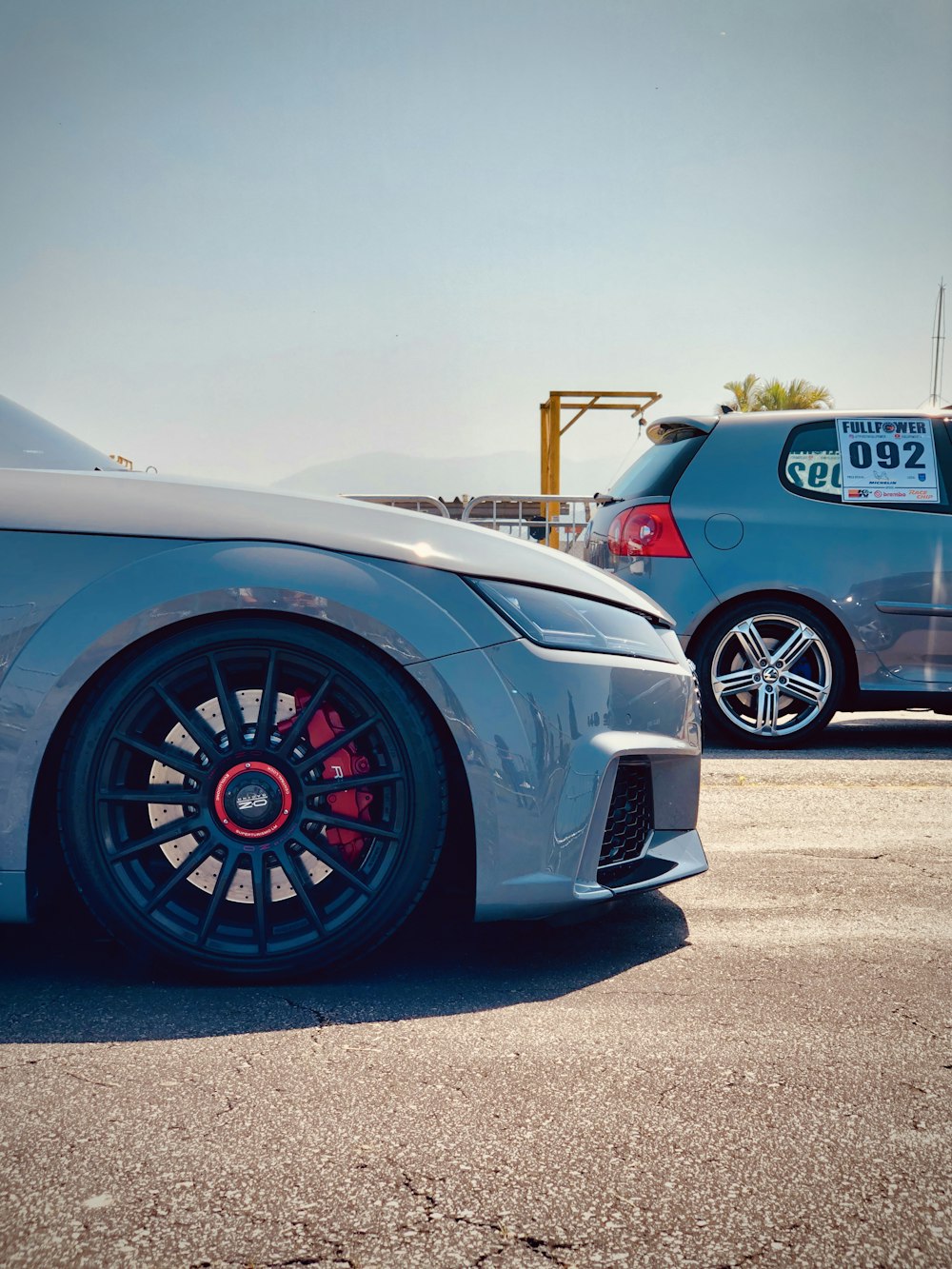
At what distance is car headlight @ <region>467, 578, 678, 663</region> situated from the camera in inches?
93.1

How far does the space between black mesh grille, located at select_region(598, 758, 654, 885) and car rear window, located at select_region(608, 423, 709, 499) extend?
3240mm

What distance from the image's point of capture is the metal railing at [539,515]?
30.8 feet

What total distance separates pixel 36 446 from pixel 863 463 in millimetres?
4193

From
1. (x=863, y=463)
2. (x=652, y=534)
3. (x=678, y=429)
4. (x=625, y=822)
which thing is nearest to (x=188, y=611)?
(x=625, y=822)

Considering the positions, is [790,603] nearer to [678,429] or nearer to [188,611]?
[678,429]


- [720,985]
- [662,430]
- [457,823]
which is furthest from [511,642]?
[662,430]

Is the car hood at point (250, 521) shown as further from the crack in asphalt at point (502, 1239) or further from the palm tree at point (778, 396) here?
the palm tree at point (778, 396)

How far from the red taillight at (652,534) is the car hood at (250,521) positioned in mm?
3030

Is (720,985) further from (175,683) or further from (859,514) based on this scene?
(859,514)

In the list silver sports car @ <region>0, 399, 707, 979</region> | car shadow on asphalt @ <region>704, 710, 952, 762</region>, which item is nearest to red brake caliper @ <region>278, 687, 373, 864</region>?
silver sports car @ <region>0, 399, 707, 979</region>

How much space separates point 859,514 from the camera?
5.56 m

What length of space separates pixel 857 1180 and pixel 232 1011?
1.19 metres

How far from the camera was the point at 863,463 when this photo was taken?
5676 mm

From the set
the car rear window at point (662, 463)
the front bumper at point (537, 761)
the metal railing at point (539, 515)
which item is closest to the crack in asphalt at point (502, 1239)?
the front bumper at point (537, 761)
